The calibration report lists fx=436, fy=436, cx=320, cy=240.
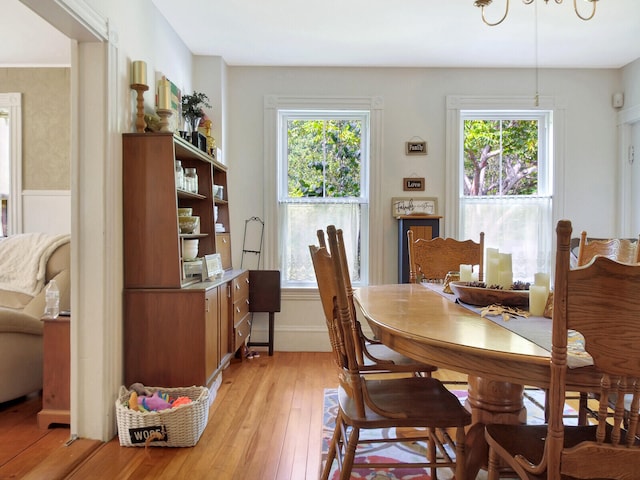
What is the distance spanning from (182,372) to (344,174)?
2.41m

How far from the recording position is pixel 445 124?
4.02 m

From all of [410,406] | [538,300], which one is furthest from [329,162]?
[410,406]

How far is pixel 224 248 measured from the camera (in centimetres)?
365

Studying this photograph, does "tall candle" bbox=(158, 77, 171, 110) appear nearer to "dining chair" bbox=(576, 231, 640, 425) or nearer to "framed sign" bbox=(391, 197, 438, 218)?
"framed sign" bbox=(391, 197, 438, 218)

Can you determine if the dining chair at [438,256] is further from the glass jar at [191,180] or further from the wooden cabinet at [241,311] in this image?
the glass jar at [191,180]

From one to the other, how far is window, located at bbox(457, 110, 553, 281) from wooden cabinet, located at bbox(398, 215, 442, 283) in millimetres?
389

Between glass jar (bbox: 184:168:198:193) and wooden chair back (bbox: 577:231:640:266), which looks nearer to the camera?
wooden chair back (bbox: 577:231:640:266)

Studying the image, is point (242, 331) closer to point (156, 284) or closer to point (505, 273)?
point (156, 284)

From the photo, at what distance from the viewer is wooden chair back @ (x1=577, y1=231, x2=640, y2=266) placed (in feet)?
7.10

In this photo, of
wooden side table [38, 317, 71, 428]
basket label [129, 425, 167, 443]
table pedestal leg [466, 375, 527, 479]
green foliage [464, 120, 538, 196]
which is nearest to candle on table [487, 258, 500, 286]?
table pedestal leg [466, 375, 527, 479]

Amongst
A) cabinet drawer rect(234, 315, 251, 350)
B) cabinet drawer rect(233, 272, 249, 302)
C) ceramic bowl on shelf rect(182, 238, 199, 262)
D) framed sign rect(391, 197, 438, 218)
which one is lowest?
cabinet drawer rect(234, 315, 251, 350)

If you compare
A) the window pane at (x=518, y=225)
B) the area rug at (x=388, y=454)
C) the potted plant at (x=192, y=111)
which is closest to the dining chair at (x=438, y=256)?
the area rug at (x=388, y=454)

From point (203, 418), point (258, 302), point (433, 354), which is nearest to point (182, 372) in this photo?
point (203, 418)

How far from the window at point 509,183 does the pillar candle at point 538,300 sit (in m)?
2.53
